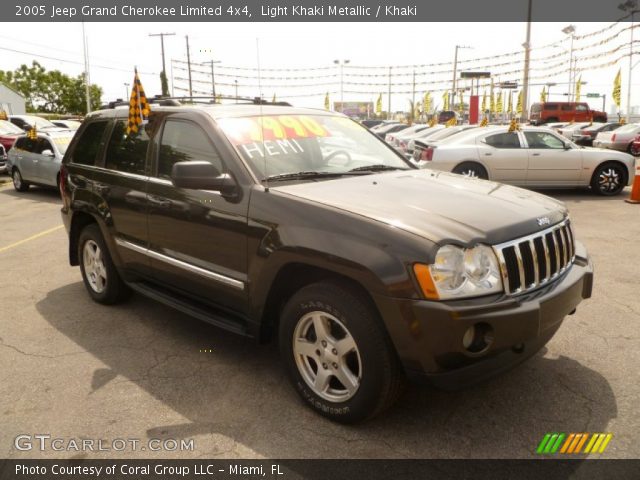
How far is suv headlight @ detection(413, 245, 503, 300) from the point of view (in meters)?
2.69

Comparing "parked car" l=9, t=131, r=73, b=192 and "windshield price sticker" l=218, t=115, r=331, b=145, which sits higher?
"windshield price sticker" l=218, t=115, r=331, b=145

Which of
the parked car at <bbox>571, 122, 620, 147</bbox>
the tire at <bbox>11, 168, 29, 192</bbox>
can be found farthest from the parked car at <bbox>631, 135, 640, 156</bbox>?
the tire at <bbox>11, 168, 29, 192</bbox>

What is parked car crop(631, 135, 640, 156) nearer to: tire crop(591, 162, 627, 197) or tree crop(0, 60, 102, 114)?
tire crop(591, 162, 627, 197)

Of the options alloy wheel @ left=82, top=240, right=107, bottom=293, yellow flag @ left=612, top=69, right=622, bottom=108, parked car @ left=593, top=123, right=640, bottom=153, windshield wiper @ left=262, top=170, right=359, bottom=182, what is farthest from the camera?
yellow flag @ left=612, top=69, right=622, bottom=108

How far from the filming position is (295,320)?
3230 millimetres

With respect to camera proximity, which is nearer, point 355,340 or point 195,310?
point 355,340

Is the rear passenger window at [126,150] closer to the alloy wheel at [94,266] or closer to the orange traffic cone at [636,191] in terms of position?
the alloy wheel at [94,266]

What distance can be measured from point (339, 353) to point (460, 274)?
81 centimetres

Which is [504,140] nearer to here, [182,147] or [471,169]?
[471,169]

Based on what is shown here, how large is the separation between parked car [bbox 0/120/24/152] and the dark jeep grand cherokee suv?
1586cm

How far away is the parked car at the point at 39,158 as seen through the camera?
41.9 ft

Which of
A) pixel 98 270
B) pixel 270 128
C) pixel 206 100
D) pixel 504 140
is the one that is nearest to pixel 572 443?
pixel 270 128

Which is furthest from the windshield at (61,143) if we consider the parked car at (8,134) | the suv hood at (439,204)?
the suv hood at (439,204)

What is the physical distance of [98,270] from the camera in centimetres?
518
